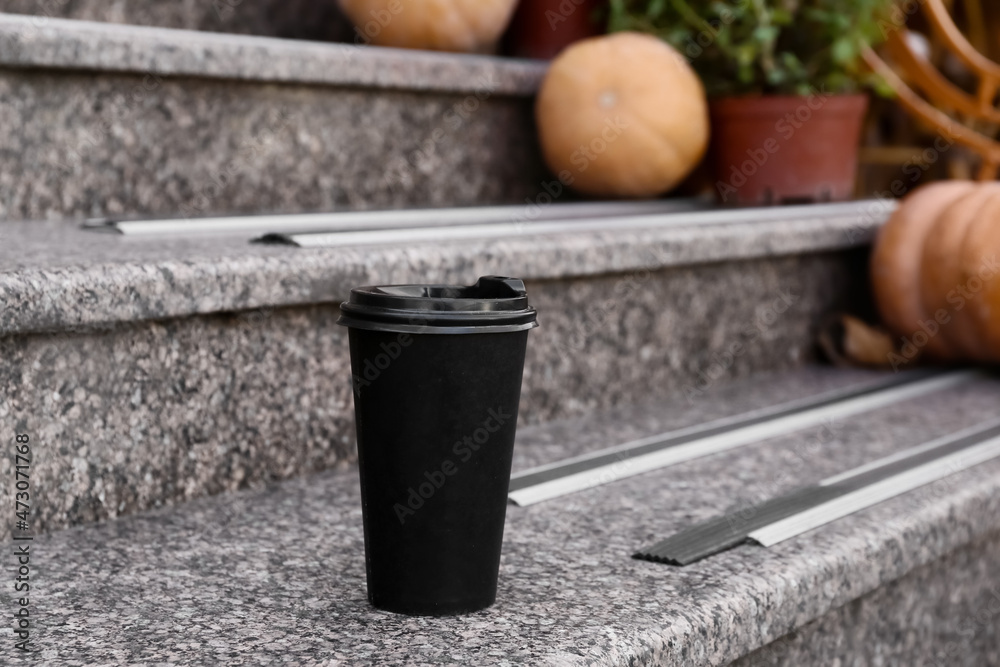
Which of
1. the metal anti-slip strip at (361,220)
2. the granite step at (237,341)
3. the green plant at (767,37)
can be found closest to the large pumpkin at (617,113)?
the metal anti-slip strip at (361,220)

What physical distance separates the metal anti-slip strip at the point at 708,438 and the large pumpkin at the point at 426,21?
86 centimetres

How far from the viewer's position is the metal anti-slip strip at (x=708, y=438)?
3.92 feet

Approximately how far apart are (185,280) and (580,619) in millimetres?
489

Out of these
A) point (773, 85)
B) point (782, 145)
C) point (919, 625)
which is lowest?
point (919, 625)

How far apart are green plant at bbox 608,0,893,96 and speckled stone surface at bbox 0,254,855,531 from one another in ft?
2.21

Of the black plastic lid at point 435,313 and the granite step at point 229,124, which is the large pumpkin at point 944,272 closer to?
the granite step at point 229,124

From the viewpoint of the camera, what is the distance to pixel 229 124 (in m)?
1.49

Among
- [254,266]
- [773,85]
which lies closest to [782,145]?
[773,85]

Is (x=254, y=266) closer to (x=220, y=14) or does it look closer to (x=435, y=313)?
(x=435, y=313)


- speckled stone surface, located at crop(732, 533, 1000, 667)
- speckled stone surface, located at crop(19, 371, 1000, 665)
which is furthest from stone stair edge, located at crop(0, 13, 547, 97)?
speckled stone surface, located at crop(732, 533, 1000, 667)

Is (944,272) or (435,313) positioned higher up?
(435,313)

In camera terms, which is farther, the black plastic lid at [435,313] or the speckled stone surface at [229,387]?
the speckled stone surface at [229,387]

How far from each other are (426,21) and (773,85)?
2.28 feet

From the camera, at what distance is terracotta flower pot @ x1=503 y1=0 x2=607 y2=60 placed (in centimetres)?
218
